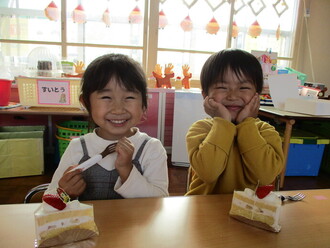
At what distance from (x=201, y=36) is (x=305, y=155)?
174 cm

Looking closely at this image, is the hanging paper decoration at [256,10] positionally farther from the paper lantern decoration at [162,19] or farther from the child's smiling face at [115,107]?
the child's smiling face at [115,107]

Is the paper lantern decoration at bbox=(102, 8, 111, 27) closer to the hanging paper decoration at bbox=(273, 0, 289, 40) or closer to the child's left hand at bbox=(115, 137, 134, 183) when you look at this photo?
the hanging paper decoration at bbox=(273, 0, 289, 40)

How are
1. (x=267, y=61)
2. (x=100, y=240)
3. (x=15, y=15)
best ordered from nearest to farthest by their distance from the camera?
(x=100, y=240)
(x=267, y=61)
(x=15, y=15)

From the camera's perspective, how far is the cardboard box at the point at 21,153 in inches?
90.4

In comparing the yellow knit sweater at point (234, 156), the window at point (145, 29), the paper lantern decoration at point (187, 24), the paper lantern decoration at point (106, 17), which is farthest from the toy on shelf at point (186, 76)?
the yellow knit sweater at point (234, 156)

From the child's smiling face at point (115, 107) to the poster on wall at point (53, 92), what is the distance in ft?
5.43

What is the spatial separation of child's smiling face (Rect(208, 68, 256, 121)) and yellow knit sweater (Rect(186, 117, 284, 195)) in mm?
80

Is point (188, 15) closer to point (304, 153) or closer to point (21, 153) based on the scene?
point (304, 153)

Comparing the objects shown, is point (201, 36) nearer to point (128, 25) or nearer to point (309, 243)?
point (128, 25)

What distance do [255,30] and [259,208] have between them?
3.19 metres

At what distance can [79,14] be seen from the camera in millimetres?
2928

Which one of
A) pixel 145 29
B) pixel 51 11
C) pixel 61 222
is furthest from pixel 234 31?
pixel 61 222

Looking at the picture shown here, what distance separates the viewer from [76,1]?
295cm

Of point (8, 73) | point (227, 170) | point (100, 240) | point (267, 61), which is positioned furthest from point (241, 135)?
point (8, 73)
